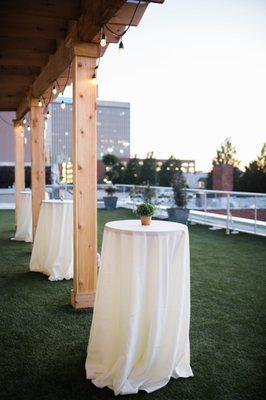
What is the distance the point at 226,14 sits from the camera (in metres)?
8.81

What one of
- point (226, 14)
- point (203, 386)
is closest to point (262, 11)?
point (226, 14)

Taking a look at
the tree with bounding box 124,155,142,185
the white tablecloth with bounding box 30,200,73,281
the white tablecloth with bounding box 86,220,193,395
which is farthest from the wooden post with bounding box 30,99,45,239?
the tree with bounding box 124,155,142,185

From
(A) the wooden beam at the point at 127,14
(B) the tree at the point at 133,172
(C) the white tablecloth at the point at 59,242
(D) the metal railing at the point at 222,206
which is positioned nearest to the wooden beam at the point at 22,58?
(A) the wooden beam at the point at 127,14

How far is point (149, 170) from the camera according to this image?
32.1 metres

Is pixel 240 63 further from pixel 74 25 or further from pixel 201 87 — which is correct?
pixel 74 25

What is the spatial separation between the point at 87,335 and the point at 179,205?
7228 mm

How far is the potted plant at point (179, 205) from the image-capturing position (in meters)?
9.84

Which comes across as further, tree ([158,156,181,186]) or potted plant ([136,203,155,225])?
tree ([158,156,181,186])

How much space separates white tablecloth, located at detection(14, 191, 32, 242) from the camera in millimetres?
7822

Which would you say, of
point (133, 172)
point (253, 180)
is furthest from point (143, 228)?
point (133, 172)

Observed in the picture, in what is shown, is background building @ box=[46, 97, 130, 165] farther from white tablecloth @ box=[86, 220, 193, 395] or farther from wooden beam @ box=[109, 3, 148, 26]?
white tablecloth @ box=[86, 220, 193, 395]

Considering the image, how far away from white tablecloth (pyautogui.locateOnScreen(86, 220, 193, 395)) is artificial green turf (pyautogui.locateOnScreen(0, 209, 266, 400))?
112 mm

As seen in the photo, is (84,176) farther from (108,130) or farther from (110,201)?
(108,130)

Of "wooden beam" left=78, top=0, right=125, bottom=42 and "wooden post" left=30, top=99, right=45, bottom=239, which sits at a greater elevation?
"wooden beam" left=78, top=0, right=125, bottom=42
